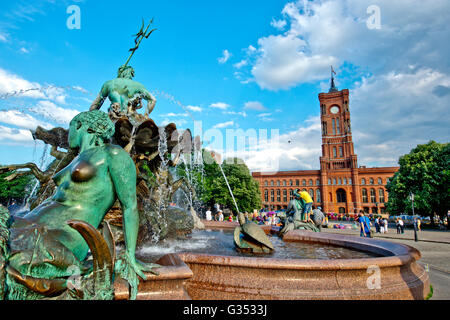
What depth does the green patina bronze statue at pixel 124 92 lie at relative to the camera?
5.86 meters

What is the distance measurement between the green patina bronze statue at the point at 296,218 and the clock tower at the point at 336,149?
70.4 m

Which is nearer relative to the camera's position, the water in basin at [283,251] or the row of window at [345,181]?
the water in basin at [283,251]

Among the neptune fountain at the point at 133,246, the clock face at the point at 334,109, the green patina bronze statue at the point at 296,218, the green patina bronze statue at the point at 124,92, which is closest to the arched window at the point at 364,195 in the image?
the clock face at the point at 334,109

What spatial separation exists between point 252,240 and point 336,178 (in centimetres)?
7674

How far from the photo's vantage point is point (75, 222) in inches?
56.3

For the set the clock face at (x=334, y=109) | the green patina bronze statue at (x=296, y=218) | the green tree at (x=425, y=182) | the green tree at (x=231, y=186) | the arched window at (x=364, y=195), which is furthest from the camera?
the clock face at (x=334, y=109)

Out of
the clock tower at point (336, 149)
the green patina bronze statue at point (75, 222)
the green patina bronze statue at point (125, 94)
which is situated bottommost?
the green patina bronze statue at point (75, 222)

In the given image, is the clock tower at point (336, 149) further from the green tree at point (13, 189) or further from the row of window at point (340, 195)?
the green tree at point (13, 189)

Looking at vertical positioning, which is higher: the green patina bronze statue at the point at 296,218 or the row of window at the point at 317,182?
the row of window at the point at 317,182

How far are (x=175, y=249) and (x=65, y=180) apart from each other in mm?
4487

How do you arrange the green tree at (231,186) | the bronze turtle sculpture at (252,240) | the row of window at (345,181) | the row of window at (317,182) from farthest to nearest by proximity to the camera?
1. the row of window at (317,182)
2. the row of window at (345,181)
3. the green tree at (231,186)
4. the bronze turtle sculpture at (252,240)

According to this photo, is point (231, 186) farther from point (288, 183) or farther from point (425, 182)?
point (288, 183)
